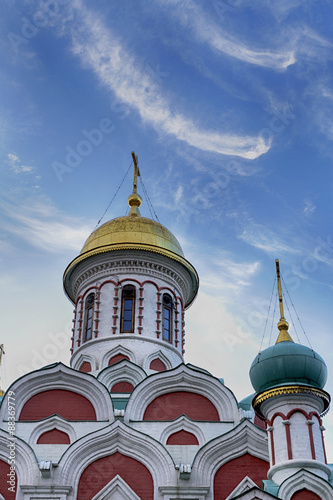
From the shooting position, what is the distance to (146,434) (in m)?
10.6

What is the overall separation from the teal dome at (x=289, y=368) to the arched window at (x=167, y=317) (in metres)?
3.88

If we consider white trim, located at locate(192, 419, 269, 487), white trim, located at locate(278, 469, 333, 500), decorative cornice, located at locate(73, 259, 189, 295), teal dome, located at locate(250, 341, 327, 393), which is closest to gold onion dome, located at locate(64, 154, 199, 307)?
decorative cornice, located at locate(73, 259, 189, 295)

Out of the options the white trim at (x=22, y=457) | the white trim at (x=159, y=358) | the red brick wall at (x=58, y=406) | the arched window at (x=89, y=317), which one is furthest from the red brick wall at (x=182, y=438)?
the arched window at (x=89, y=317)

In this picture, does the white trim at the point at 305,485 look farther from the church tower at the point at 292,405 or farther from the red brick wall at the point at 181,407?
the red brick wall at the point at 181,407

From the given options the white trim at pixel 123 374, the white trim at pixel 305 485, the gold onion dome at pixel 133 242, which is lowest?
the white trim at pixel 305 485

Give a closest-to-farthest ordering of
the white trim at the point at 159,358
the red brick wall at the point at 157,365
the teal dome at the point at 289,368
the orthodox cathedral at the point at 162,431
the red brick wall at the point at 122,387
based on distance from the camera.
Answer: the orthodox cathedral at the point at 162,431 → the teal dome at the point at 289,368 → the red brick wall at the point at 122,387 → the white trim at the point at 159,358 → the red brick wall at the point at 157,365

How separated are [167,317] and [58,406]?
363cm

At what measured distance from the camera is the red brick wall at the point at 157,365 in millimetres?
13368

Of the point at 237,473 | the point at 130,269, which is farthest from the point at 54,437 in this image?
the point at 130,269

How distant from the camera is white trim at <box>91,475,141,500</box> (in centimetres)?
1005

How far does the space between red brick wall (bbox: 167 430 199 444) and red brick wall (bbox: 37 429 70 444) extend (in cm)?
169

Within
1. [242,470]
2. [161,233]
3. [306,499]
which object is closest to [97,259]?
[161,233]

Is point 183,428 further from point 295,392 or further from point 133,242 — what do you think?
point 133,242

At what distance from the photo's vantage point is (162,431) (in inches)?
432
